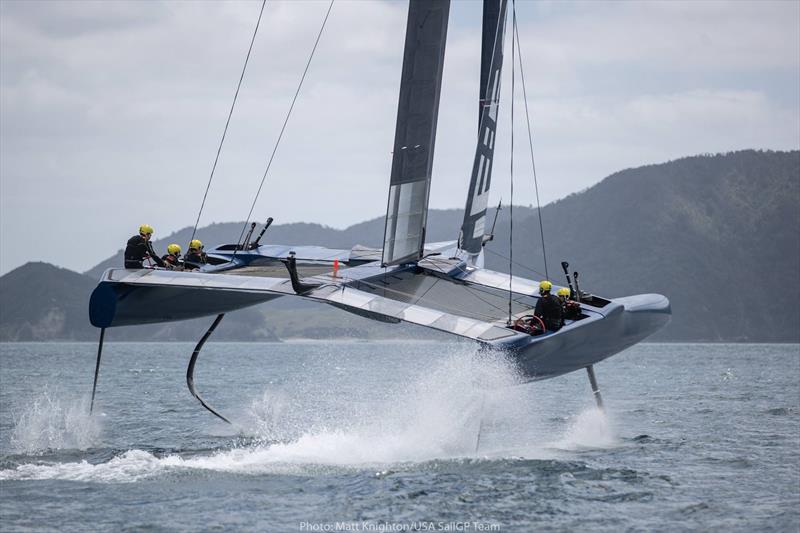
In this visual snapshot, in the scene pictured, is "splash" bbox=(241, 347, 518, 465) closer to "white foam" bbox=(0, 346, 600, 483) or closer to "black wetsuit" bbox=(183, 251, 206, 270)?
"white foam" bbox=(0, 346, 600, 483)

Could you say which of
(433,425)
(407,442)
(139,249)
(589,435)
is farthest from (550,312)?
Result: (139,249)

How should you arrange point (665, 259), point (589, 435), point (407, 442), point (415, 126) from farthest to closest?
point (665, 259) → point (589, 435) → point (407, 442) → point (415, 126)

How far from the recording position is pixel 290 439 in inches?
553

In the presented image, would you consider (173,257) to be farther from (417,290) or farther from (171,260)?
(417,290)

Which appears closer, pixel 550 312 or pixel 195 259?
pixel 550 312

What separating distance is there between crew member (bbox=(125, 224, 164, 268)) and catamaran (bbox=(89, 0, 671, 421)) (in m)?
0.23

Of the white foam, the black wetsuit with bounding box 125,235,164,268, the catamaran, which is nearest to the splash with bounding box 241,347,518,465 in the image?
the white foam

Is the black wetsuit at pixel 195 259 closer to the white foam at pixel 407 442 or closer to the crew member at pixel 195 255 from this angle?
the crew member at pixel 195 255

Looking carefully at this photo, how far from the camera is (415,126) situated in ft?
38.0

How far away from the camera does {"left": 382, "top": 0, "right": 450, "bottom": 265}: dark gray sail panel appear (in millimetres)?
11398

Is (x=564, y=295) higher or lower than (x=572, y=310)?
higher

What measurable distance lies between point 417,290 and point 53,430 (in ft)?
21.7

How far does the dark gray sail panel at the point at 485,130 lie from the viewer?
15.4m

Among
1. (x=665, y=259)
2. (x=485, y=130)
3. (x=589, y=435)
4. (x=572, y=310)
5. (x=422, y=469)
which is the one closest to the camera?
(x=422, y=469)
